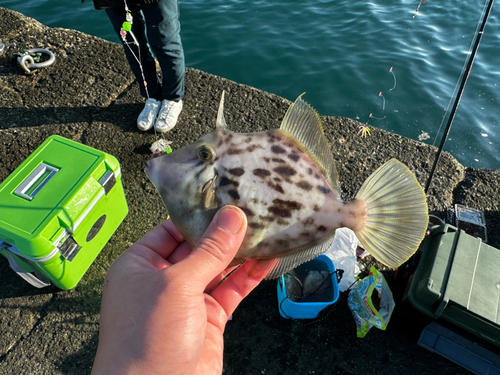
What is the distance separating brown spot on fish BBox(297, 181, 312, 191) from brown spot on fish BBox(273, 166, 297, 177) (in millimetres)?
70

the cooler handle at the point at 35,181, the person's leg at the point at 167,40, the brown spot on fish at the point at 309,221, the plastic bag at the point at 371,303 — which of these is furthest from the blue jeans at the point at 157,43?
the plastic bag at the point at 371,303

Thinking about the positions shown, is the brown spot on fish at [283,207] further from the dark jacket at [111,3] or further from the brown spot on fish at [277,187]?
the dark jacket at [111,3]

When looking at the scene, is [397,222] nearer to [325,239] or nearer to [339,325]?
[325,239]

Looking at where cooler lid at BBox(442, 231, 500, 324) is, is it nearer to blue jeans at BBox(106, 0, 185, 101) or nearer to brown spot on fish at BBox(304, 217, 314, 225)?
brown spot on fish at BBox(304, 217, 314, 225)

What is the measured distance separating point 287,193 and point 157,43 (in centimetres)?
289

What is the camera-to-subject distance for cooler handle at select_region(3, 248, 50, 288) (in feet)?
8.89

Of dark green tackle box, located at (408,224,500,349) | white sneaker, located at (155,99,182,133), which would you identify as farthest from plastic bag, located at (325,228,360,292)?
white sneaker, located at (155,99,182,133)

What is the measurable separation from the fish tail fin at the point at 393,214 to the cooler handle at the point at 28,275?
2.78m

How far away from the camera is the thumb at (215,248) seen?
5.30 ft

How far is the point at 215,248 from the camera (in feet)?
5.37

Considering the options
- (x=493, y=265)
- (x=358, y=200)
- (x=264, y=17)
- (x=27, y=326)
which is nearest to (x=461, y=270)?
(x=493, y=265)

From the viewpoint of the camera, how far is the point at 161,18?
3486mm

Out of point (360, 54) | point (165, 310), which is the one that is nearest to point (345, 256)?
point (165, 310)

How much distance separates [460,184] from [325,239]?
→ 3135mm
